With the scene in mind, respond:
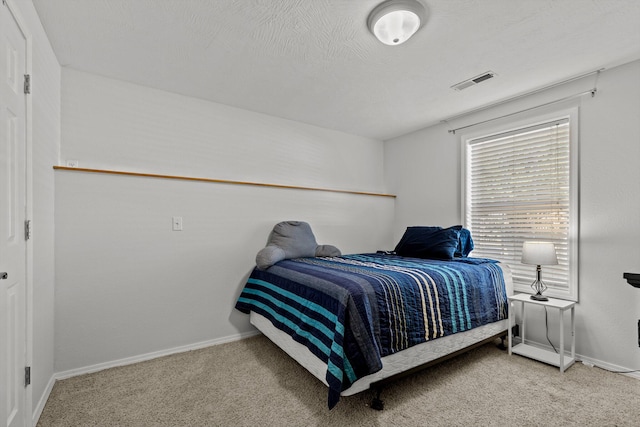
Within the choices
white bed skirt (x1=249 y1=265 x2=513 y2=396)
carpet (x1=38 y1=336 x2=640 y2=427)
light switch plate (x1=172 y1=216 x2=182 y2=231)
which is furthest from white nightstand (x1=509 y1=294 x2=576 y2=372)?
light switch plate (x1=172 y1=216 x2=182 y2=231)

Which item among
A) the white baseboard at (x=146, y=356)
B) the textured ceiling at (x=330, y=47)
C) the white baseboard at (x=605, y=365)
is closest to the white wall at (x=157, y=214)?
the white baseboard at (x=146, y=356)

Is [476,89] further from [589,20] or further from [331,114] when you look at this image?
[331,114]

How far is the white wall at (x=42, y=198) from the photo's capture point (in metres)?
1.71

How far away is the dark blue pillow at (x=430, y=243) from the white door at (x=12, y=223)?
2.94 meters

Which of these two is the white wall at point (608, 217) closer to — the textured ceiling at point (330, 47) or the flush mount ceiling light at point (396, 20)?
the textured ceiling at point (330, 47)

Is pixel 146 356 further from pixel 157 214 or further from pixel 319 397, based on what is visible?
pixel 319 397

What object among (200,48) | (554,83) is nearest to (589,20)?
(554,83)

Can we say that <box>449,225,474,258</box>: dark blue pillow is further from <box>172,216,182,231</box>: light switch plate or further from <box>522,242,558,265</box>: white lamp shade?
<box>172,216,182,231</box>: light switch plate

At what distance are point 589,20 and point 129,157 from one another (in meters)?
3.33

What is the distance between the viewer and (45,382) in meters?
1.96

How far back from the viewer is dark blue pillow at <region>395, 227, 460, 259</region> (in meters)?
2.96

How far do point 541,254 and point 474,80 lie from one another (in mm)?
1505

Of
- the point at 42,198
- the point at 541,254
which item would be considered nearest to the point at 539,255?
the point at 541,254

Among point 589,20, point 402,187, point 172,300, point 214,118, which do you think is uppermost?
point 589,20
